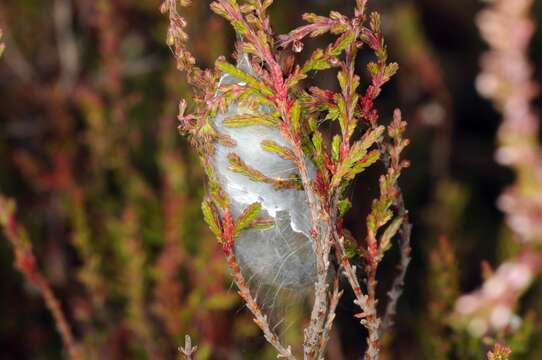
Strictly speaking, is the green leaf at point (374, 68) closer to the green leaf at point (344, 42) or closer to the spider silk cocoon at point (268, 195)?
the green leaf at point (344, 42)

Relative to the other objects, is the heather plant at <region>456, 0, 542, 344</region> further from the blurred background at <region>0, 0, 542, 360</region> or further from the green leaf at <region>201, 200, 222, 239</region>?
the blurred background at <region>0, 0, 542, 360</region>

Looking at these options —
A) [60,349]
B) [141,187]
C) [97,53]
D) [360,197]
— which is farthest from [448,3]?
[60,349]

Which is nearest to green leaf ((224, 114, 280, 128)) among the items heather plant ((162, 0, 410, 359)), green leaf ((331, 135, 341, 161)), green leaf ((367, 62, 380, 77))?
heather plant ((162, 0, 410, 359))

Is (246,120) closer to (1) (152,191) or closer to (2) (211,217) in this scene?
(2) (211,217)

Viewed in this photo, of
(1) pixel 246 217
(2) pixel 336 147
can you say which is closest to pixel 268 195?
(1) pixel 246 217

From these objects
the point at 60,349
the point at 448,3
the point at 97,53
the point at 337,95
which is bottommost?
the point at 60,349

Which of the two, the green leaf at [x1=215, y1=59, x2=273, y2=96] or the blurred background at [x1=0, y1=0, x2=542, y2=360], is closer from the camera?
the green leaf at [x1=215, y1=59, x2=273, y2=96]

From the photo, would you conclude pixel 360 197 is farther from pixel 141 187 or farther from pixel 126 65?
pixel 126 65
